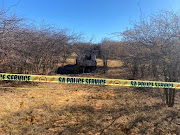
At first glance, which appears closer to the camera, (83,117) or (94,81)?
(83,117)

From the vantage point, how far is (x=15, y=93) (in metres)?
5.20

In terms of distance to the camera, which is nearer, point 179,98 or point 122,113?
point 122,113

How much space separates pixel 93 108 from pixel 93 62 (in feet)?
25.6

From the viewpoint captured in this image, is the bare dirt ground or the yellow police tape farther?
the yellow police tape

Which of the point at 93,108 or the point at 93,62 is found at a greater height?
the point at 93,62

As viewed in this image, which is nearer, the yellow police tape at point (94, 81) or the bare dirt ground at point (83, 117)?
the bare dirt ground at point (83, 117)

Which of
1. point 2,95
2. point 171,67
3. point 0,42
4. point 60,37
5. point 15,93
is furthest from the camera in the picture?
point 60,37

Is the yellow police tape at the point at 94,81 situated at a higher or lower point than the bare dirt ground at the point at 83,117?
higher

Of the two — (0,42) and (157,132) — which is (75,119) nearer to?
(157,132)

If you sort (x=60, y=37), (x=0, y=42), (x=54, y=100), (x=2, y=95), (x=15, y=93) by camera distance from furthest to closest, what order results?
(x=60, y=37)
(x=15, y=93)
(x=2, y=95)
(x=54, y=100)
(x=0, y=42)

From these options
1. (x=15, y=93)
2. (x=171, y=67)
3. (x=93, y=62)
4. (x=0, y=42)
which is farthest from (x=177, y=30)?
(x=93, y=62)

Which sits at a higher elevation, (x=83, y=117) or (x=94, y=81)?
(x=94, y=81)

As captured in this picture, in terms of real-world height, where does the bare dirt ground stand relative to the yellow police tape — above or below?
below

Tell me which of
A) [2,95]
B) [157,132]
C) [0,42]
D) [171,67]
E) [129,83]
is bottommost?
[157,132]
